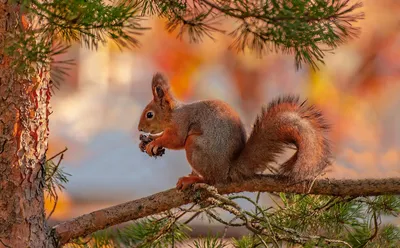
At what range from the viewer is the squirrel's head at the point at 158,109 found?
1.87m

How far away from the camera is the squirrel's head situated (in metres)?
1.87

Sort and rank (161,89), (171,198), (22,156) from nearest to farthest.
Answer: (22,156), (171,198), (161,89)

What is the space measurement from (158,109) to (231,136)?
9.8 inches

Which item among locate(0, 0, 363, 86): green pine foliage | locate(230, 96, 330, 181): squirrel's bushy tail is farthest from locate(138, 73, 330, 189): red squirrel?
locate(0, 0, 363, 86): green pine foliage

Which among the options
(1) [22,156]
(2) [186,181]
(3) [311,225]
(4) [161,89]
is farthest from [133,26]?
(3) [311,225]

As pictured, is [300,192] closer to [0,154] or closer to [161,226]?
[161,226]

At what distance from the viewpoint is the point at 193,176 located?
Answer: 174 centimetres

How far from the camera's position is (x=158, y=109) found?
189cm

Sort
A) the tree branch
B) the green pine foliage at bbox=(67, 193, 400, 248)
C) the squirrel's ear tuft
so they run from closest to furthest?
the tree branch, the green pine foliage at bbox=(67, 193, 400, 248), the squirrel's ear tuft

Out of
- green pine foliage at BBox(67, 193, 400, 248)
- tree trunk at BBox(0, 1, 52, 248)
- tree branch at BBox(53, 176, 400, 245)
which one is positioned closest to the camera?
tree trunk at BBox(0, 1, 52, 248)

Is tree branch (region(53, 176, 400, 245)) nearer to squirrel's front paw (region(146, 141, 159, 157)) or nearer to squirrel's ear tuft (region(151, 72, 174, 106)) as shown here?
squirrel's front paw (region(146, 141, 159, 157))

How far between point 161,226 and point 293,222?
1.19 ft

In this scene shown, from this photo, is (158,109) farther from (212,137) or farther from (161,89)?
(212,137)

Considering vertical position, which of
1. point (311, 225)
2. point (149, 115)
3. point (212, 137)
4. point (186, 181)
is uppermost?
point (149, 115)
